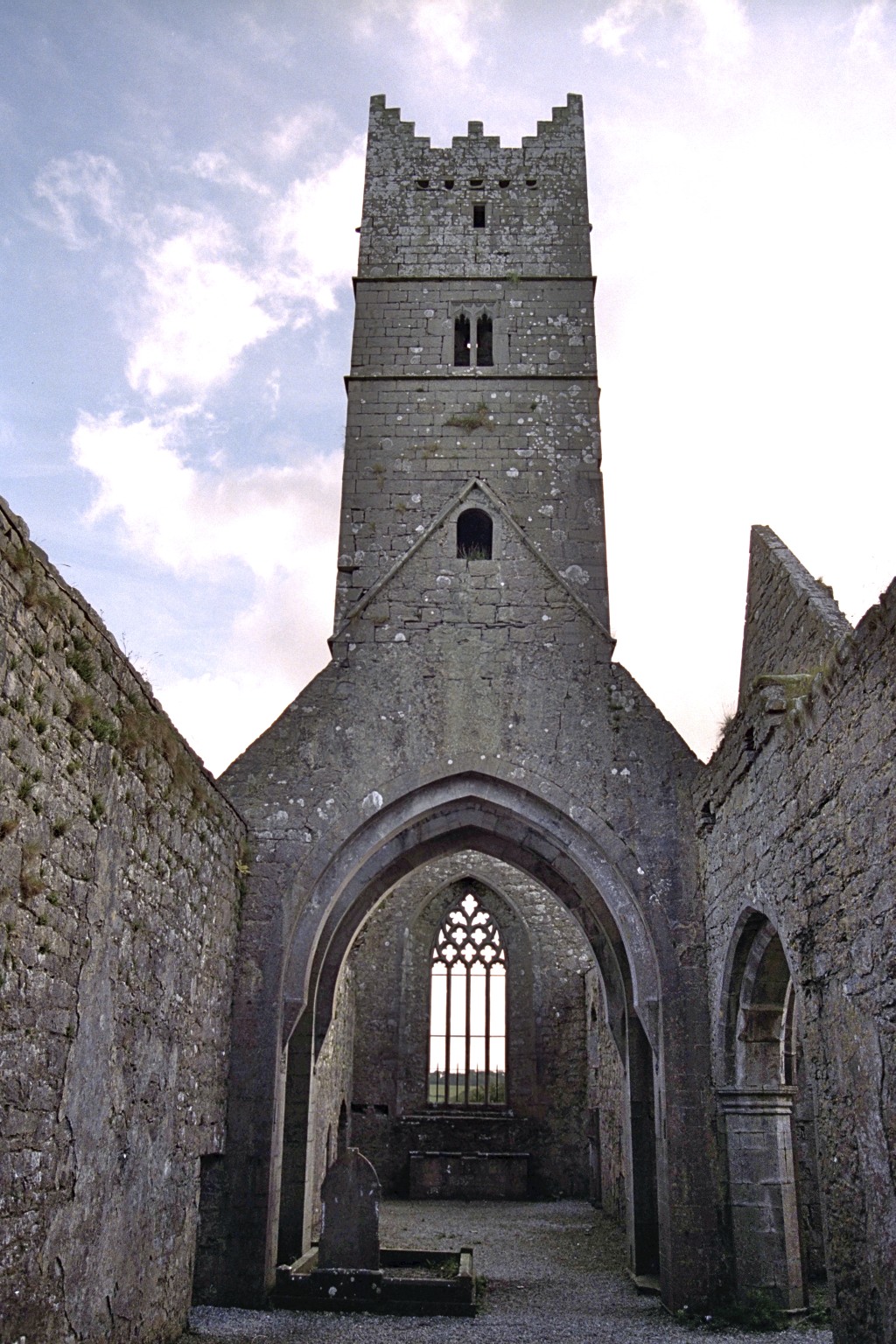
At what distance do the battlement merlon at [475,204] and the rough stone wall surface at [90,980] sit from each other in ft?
28.0

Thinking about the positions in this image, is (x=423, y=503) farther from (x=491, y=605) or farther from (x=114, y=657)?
(x=114, y=657)

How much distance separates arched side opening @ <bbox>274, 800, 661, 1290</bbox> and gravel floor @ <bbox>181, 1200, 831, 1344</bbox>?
809 mm

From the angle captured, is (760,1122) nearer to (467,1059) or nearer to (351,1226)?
(351,1226)

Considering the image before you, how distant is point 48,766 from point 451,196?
11.2 metres

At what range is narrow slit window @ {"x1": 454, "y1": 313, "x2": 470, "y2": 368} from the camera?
12.9 metres

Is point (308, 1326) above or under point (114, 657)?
under

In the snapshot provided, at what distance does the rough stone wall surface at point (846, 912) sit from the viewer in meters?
5.17

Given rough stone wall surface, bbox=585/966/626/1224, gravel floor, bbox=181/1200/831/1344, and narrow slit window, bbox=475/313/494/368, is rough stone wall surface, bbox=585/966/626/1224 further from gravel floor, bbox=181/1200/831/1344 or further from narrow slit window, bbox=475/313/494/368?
narrow slit window, bbox=475/313/494/368

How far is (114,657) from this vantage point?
5789mm

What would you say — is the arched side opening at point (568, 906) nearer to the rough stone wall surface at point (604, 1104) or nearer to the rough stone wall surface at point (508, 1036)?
the rough stone wall surface at point (604, 1104)

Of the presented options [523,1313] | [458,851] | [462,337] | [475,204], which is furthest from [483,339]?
[523,1313]

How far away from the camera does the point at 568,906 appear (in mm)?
10688

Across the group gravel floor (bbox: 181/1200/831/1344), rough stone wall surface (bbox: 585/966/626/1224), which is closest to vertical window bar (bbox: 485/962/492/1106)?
rough stone wall surface (bbox: 585/966/626/1224)

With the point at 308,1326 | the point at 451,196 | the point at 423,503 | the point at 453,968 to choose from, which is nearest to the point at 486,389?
the point at 423,503
